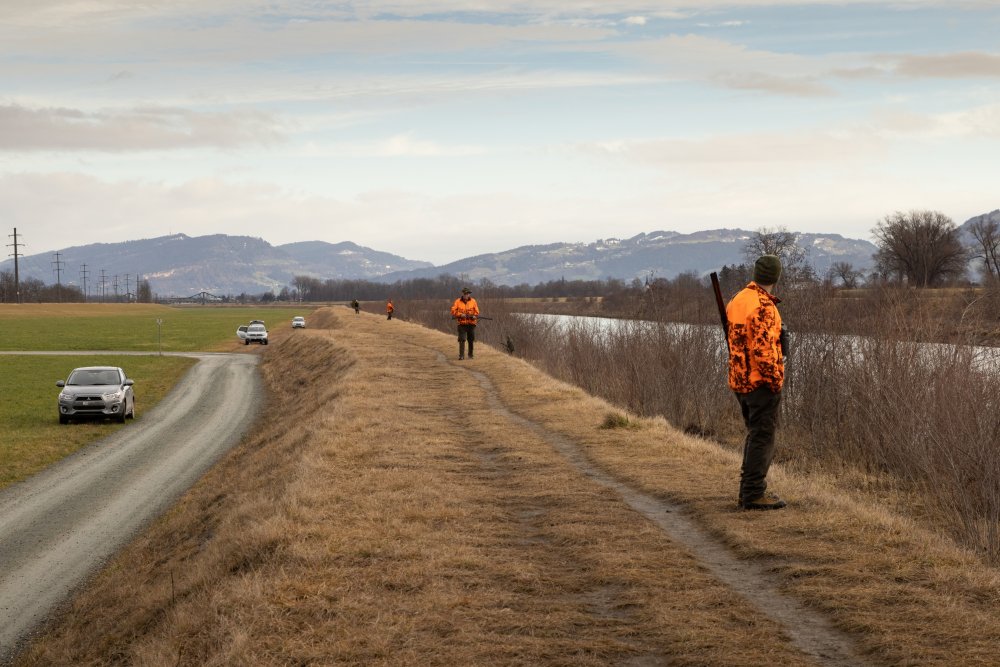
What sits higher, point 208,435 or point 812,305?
point 812,305

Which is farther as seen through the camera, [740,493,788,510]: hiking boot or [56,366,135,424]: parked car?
[56,366,135,424]: parked car

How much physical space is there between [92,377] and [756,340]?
2651 centimetres

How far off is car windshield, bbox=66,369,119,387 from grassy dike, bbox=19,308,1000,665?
1633 cm

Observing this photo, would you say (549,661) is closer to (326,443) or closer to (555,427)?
(326,443)

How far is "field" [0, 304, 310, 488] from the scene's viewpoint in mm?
26359

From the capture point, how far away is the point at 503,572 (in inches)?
340

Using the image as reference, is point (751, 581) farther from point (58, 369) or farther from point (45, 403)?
point (58, 369)

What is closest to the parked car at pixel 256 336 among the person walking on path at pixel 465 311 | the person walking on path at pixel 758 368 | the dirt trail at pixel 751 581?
the person walking on path at pixel 465 311

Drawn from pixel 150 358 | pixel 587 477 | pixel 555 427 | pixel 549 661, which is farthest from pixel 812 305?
pixel 150 358

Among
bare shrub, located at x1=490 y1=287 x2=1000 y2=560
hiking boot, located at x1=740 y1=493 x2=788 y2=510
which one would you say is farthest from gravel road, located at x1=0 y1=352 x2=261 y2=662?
bare shrub, located at x1=490 y1=287 x2=1000 y2=560

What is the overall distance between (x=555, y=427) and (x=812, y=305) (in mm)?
9123

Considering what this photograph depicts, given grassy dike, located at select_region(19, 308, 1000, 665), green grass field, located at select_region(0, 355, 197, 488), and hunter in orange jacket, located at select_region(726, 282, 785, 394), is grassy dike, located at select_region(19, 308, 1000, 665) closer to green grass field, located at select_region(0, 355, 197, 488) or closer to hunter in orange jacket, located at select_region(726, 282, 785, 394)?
hunter in orange jacket, located at select_region(726, 282, 785, 394)

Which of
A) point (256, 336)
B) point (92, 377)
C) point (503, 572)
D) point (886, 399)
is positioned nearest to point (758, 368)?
point (503, 572)

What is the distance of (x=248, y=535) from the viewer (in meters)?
10.5
